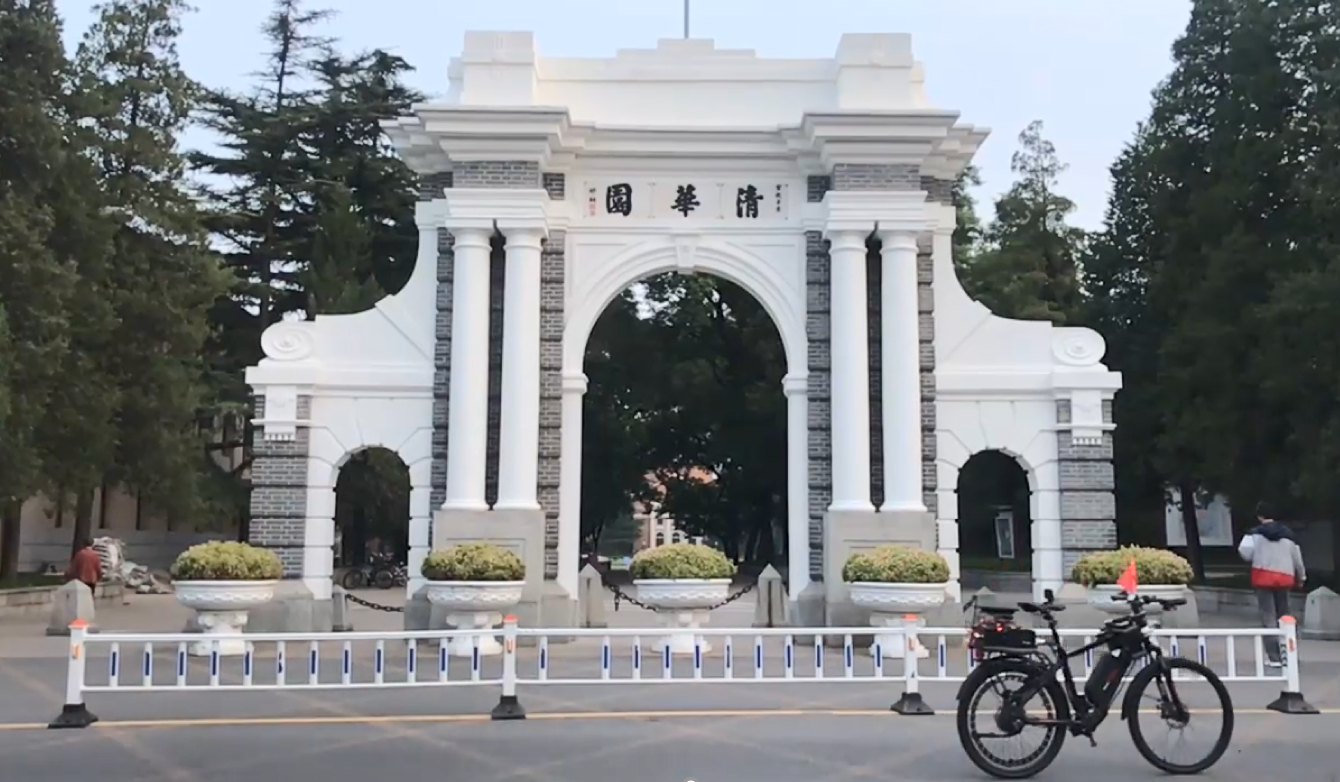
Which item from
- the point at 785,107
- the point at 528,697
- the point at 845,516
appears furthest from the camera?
the point at 785,107

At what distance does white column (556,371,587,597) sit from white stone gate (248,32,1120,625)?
0.02m

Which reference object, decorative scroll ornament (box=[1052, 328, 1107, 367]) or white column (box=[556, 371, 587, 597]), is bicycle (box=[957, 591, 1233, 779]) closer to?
decorative scroll ornament (box=[1052, 328, 1107, 367])

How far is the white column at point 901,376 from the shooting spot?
509 inches

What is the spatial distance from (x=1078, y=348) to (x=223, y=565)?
905 centimetres

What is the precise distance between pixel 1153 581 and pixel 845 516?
302 cm

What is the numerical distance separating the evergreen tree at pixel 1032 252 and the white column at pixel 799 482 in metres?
15.0

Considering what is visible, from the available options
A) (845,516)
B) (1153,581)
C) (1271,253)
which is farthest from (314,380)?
(1271,253)

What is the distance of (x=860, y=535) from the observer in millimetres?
12734

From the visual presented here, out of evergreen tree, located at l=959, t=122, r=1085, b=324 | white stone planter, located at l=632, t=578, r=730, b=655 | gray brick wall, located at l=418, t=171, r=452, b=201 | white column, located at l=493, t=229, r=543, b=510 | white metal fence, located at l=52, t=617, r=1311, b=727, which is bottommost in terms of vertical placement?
white metal fence, located at l=52, t=617, r=1311, b=727

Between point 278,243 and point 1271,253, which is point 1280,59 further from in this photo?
point 278,243

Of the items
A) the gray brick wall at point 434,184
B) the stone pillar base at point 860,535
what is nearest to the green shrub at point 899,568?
the stone pillar base at point 860,535

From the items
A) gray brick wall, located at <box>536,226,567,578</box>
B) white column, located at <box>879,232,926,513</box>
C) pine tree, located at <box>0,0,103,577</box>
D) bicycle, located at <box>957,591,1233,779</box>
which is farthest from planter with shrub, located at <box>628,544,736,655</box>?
→ pine tree, located at <box>0,0,103,577</box>

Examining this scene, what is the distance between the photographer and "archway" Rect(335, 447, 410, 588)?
26734 millimetres

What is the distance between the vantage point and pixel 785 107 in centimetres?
1380
